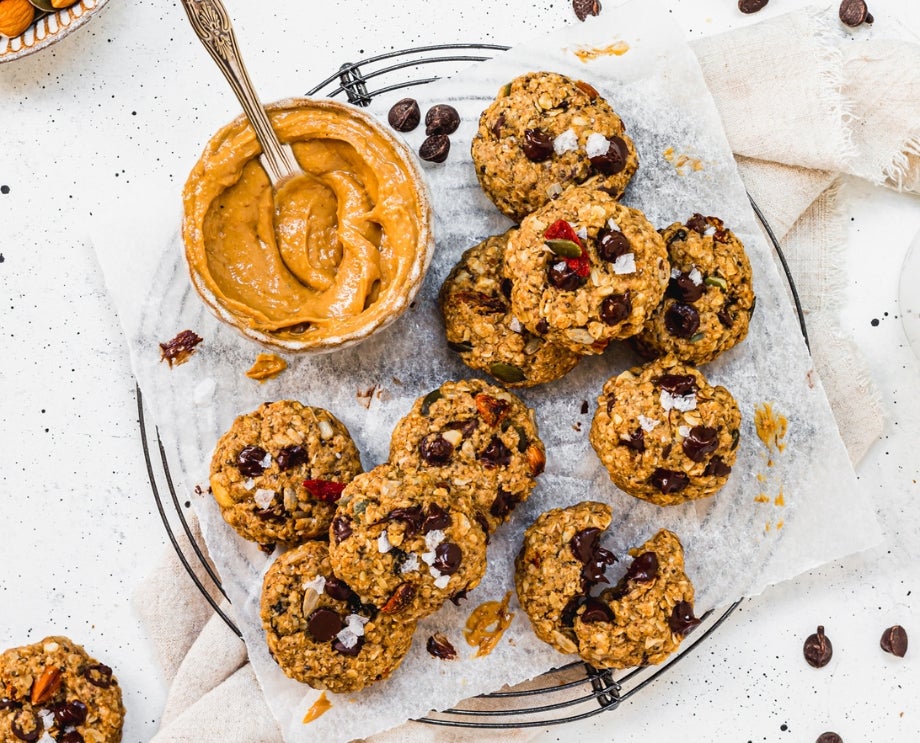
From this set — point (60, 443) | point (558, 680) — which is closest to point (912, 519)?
point (558, 680)

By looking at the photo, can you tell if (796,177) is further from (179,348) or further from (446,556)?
(179,348)

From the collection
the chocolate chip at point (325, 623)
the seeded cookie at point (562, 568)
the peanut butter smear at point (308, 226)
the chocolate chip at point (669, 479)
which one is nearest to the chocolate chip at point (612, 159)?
the peanut butter smear at point (308, 226)

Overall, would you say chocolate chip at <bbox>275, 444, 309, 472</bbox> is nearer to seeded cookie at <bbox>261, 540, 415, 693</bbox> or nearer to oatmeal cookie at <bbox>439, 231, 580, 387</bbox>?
seeded cookie at <bbox>261, 540, 415, 693</bbox>

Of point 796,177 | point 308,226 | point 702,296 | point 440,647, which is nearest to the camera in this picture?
point 702,296

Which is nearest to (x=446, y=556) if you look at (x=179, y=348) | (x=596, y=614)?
(x=596, y=614)

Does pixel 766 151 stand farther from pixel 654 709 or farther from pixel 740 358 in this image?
pixel 654 709

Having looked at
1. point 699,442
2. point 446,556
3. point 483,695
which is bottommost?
point 483,695
